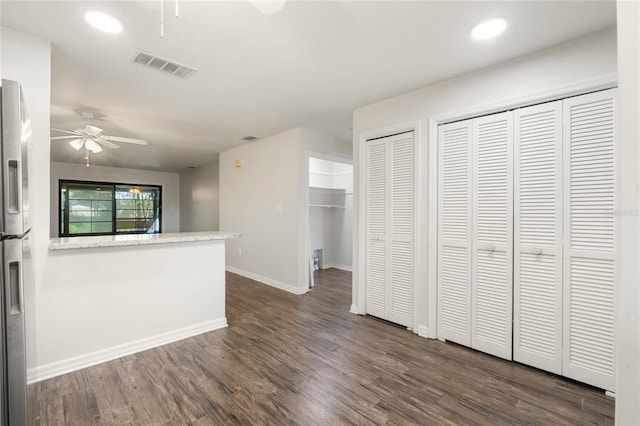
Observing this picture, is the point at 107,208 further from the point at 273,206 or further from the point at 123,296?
the point at 123,296

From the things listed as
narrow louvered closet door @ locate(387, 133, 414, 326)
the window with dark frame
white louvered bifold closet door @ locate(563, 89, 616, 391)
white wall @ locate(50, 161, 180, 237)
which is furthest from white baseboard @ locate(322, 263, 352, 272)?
the window with dark frame

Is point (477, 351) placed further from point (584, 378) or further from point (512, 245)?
point (512, 245)

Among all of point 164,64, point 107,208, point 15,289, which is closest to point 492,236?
point 15,289

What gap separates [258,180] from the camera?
5.11m

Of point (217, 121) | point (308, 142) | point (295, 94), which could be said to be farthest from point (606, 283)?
point (217, 121)

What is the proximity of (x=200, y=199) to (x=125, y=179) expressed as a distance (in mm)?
2308

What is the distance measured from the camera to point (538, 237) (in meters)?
2.30

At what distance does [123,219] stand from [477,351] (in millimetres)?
9178

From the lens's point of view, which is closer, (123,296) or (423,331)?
(123,296)

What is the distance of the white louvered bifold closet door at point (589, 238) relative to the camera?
1999mm

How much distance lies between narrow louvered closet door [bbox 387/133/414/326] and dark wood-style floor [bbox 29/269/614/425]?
333 millimetres

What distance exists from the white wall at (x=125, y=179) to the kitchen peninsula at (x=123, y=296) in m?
6.61

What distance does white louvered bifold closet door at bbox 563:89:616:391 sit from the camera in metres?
2.00

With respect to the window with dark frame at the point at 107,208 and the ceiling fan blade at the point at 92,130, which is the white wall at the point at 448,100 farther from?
the window with dark frame at the point at 107,208
